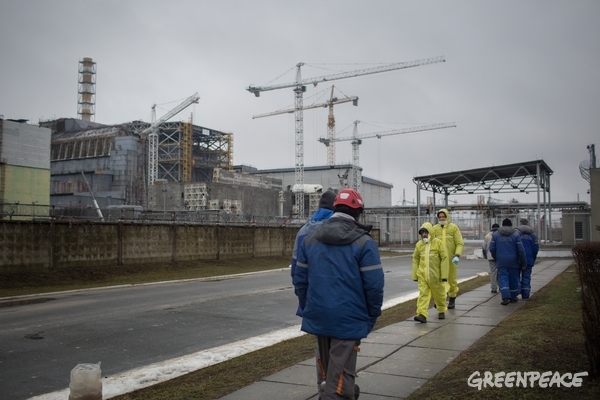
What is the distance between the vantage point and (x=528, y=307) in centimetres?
1116

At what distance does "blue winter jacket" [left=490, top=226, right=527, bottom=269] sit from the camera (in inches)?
474

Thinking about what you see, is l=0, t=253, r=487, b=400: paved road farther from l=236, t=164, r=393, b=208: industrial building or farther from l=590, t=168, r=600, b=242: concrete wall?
l=236, t=164, r=393, b=208: industrial building

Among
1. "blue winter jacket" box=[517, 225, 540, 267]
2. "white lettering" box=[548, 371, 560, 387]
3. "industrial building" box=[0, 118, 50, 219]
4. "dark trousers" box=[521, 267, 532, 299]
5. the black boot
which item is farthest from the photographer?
"industrial building" box=[0, 118, 50, 219]

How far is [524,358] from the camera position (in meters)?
6.19

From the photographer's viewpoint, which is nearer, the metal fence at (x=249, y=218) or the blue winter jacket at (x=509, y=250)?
the blue winter jacket at (x=509, y=250)

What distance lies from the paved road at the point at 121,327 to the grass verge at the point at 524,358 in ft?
13.0

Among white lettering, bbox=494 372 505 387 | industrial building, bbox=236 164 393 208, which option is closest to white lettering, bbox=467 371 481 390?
white lettering, bbox=494 372 505 387

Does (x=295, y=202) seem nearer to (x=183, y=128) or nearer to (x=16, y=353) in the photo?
(x=183, y=128)

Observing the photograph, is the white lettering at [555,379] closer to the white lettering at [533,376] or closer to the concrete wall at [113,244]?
the white lettering at [533,376]

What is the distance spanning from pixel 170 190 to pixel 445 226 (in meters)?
61.6

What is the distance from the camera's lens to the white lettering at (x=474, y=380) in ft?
17.3

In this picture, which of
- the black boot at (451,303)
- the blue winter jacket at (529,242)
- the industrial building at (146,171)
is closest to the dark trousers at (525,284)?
the blue winter jacket at (529,242)

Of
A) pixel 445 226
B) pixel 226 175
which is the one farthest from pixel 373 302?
pixel 226 175

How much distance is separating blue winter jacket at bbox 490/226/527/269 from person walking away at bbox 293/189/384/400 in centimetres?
826
